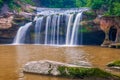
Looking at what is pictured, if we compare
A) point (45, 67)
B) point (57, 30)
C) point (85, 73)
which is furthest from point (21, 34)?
point (85, 73)

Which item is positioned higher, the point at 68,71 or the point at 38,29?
the point at 38,29

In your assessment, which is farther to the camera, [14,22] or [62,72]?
[14,22]

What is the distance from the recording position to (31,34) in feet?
168

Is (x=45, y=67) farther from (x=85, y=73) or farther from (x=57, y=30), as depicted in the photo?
(x=57, y=30)

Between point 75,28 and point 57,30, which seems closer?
point 75,28

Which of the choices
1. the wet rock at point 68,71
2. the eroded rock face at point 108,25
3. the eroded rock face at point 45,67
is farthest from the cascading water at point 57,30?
the wet rock at point 68,71

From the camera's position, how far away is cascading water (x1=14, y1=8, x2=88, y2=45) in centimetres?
4925

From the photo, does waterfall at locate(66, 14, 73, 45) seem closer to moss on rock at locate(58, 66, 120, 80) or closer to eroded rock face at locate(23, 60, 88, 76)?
eroded rock face at locate(23, 60, 88, 76)

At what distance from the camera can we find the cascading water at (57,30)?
Result: 162 ft

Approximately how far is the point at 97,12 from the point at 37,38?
9998mm

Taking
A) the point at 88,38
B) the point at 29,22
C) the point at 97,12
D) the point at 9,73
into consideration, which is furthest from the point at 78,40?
the point at 9,73

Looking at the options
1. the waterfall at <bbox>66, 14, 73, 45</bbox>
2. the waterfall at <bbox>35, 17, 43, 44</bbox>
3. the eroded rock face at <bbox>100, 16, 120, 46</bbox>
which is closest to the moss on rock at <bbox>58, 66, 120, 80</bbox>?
the eroded rock face at <bbox>100, 16, 120, 46</bbox>

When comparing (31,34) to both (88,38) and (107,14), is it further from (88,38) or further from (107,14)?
(107,14)

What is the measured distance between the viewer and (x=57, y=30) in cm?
5025
